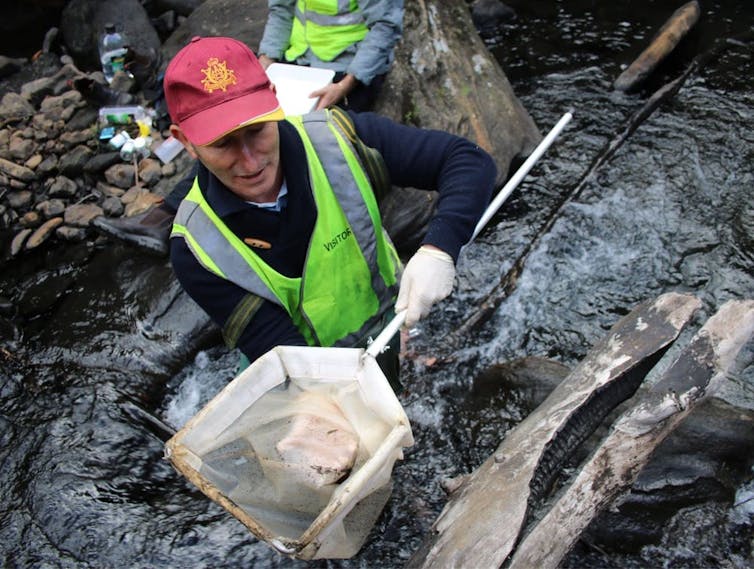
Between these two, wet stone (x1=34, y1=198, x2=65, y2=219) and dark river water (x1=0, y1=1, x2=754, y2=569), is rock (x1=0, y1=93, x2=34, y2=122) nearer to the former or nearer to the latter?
wet stone (x1=34, y1=198, x2=65, y2=219)

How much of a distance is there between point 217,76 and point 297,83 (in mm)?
2107

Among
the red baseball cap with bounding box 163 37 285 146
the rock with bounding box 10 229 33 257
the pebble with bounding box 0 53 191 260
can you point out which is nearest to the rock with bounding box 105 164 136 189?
the pebble with bounding box 0 53 191 260

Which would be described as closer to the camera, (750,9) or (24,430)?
(24,430)

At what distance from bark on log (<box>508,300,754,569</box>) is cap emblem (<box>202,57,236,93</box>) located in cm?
154

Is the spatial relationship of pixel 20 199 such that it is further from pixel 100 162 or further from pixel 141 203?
pixel 141 203

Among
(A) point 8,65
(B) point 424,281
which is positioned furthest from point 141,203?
(B) point 424,281

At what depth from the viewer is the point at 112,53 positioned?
5.45 meters

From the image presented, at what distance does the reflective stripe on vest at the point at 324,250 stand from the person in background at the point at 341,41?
1668 millimetres

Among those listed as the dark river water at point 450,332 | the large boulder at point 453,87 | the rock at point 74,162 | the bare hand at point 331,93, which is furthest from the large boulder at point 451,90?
the rock at point 74,162

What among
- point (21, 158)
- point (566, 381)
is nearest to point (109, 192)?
point (21, 158)

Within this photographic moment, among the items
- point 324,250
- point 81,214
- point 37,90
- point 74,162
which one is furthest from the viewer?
point 37,90

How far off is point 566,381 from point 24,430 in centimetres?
260

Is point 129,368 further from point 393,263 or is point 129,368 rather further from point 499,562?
point 499,562

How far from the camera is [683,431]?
2.77 meters
